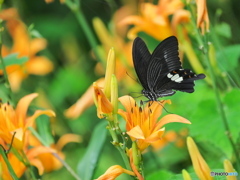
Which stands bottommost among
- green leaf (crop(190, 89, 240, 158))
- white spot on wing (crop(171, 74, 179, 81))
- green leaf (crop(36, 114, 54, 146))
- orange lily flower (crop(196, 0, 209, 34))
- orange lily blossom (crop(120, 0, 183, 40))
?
green leaf (crop(190, 89, 240, 158))

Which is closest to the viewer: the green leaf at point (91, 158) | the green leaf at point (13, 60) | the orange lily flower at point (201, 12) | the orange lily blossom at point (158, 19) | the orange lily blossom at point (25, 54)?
the orange lily flower at point (201, 12)

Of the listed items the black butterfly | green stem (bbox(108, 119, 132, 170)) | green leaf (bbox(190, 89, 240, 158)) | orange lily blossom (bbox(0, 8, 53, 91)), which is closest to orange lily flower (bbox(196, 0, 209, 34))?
the black butterfly

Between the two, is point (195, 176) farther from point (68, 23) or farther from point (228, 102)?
point (68, 23)

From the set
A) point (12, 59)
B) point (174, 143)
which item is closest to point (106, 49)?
point (174, 143)

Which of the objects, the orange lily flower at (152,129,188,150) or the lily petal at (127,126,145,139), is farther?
the orange lily flower at (152,129,188,150)

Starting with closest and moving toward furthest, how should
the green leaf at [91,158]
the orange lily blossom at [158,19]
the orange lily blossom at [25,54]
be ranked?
the green leaf at [91,158]
the orange lily blossom at [158,19]
the orange lily blossom at [25,54]

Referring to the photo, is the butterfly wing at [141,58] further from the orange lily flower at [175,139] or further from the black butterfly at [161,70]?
the orange lily flower at [175,139]

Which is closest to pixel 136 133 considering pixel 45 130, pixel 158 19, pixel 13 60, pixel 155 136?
pixel 155 136

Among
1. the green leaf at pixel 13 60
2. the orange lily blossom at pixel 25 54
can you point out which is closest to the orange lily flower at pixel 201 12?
the green leaf at pixel 13 60

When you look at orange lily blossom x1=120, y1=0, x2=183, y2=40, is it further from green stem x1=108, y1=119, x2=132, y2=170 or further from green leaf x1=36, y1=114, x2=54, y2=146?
green stem x1=108, y1=119, x2=132, y2=170
